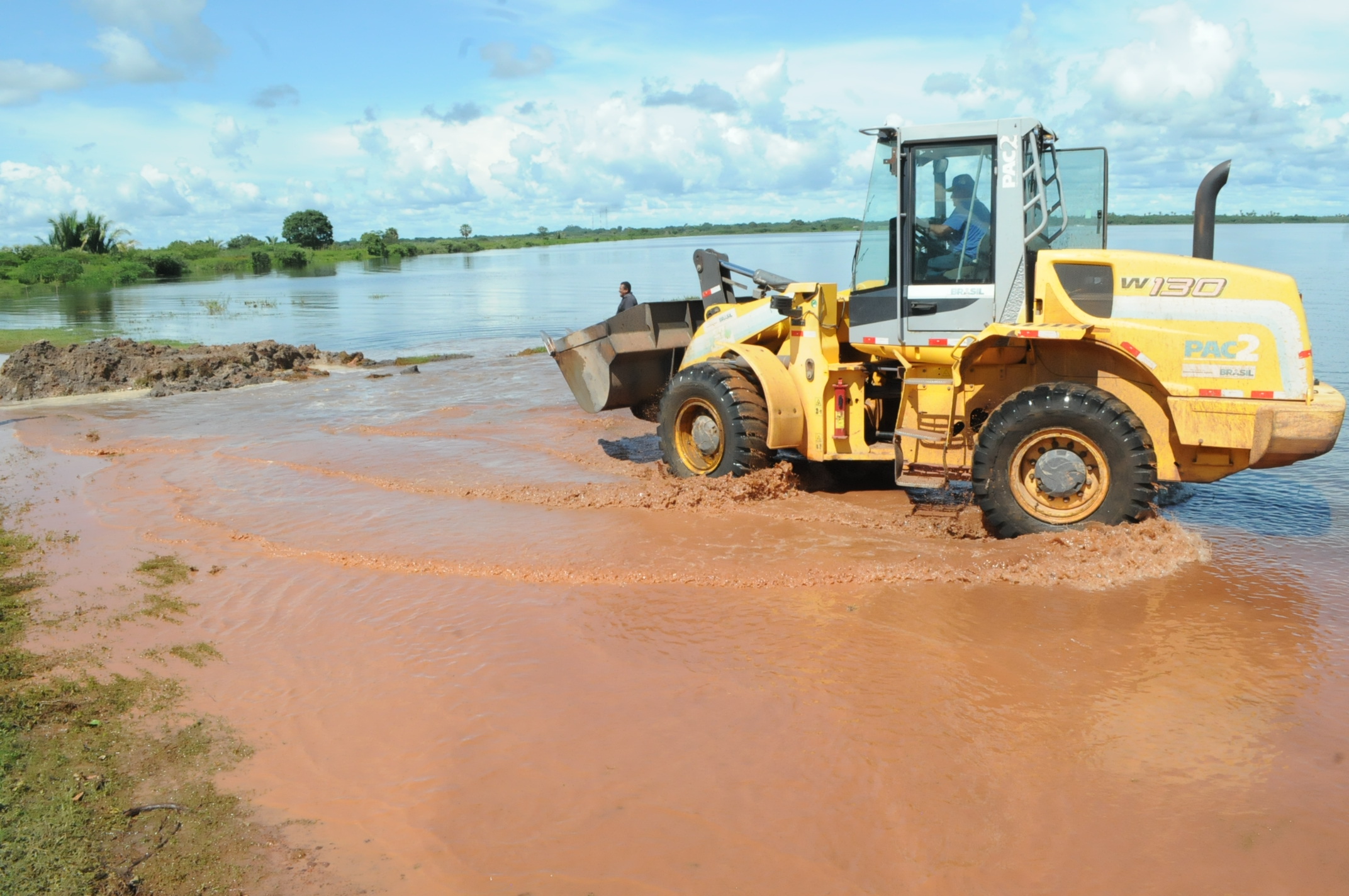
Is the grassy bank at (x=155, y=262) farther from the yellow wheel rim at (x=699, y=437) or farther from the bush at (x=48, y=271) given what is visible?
the yellow wheel rim at (x=699, y=437)

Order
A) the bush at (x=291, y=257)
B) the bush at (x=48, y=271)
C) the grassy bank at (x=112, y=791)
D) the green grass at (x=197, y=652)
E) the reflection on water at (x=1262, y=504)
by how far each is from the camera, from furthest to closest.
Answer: the bush at (x=291, y=257)
the bush at (x=48, y=271)
the reflection on water at (x=1262, y=504)
the green grass at (x=197, y=652)
the grassy bank at (x=112, y=791)

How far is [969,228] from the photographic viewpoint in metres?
7.49

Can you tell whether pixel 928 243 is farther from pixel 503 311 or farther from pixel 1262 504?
pixel 503 311

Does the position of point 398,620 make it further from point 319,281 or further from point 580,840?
point 319,281

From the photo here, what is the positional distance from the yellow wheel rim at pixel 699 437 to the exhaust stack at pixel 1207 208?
13.3ft

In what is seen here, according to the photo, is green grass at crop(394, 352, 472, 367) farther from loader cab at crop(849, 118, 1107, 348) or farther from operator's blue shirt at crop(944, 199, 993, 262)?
operator's blue shirt at crop(944, 199, 993, 262)

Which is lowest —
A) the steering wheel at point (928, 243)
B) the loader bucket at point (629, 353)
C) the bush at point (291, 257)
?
the loader bucket at point (629, 353)

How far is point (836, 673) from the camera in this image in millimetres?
5309

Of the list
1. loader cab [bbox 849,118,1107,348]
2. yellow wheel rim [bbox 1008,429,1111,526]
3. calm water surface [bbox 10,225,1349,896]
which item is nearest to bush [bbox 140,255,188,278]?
calm water surface [bbox 10,225,1349,896]

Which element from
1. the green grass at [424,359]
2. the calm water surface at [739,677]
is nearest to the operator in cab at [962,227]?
the calm water surface at [739,677]

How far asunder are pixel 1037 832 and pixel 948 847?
385 millimetres

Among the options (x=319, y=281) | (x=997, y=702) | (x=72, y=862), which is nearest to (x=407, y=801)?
(x=72, y=862)

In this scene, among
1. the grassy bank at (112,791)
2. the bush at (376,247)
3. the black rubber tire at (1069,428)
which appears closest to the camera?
the grassy bank at (112,791)

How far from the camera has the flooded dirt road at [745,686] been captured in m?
3.79
